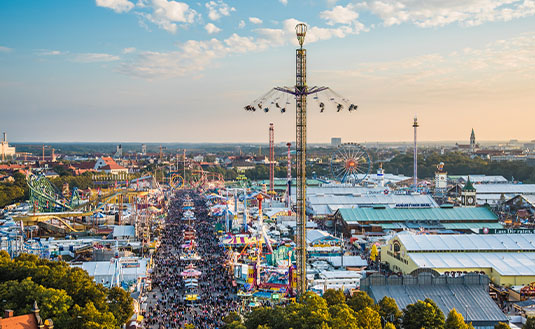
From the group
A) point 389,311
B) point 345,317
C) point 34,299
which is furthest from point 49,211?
point 345,317

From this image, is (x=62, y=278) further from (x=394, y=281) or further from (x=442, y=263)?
(x=442, y=263)

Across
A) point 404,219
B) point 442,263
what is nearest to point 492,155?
point 404,219

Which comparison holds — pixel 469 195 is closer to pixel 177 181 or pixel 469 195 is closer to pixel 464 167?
pixel 177 181

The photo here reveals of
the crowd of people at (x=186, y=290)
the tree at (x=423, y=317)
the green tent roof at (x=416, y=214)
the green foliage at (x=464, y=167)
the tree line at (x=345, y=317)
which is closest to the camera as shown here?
the tree line at (x=345, y=317)

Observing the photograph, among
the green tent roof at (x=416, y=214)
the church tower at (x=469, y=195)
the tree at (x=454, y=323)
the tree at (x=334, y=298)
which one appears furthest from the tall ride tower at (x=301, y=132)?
the church tower at (x=469, y=195)

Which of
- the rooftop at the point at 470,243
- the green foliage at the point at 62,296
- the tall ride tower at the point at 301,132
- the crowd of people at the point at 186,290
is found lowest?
the crowd of people at the point at 186,290

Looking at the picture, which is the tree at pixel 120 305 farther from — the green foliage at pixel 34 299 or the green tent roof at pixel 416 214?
the green tent roof at pixel 416 214

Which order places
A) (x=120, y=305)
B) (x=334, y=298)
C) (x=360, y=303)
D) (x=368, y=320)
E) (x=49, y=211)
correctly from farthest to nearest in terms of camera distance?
(x=49, y=211) < (x=120, y=305) < (x=334, y=298) < (x=360, y=303) < (x=368, y=320)
